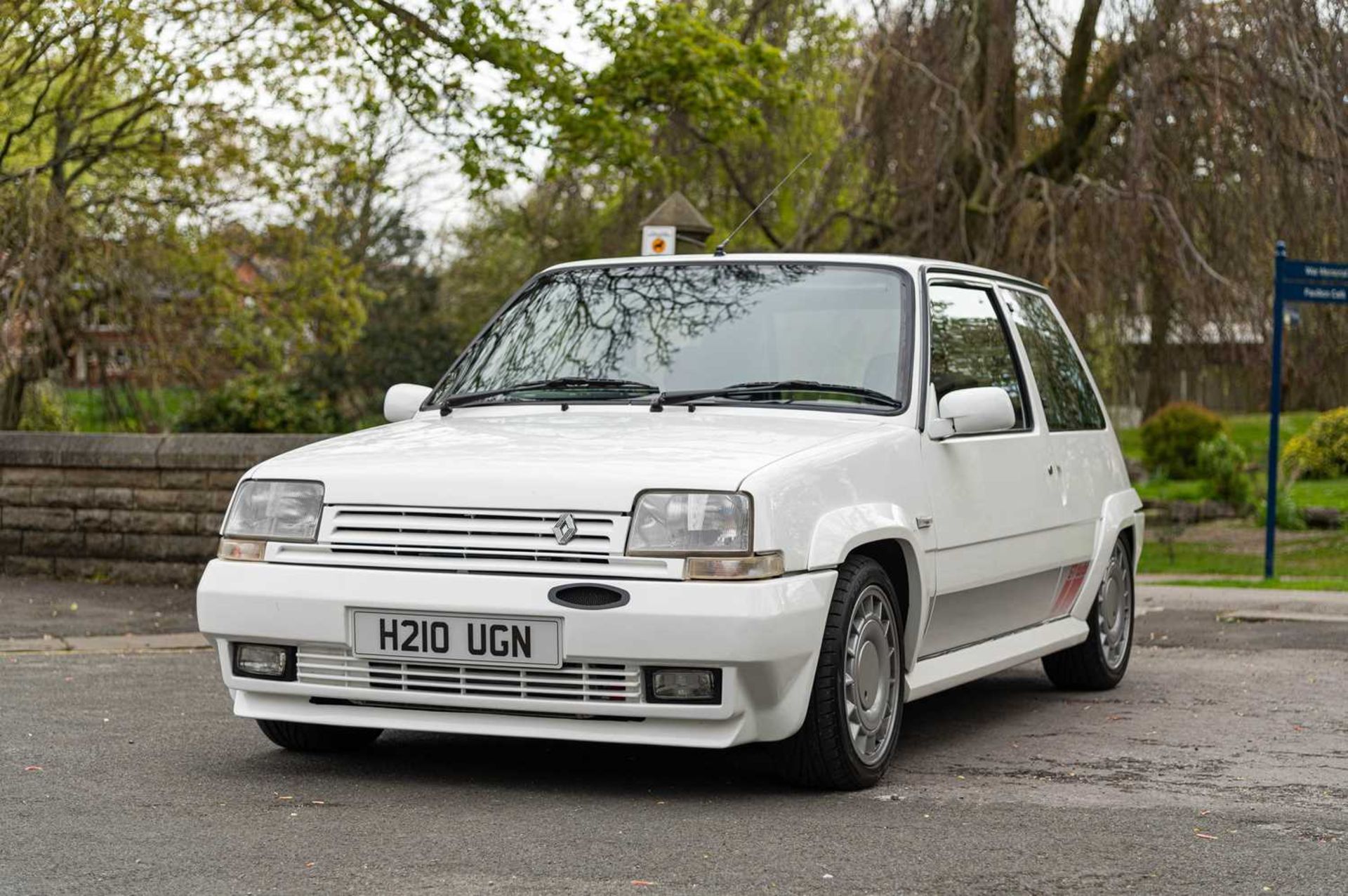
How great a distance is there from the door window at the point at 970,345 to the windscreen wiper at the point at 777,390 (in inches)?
12.1

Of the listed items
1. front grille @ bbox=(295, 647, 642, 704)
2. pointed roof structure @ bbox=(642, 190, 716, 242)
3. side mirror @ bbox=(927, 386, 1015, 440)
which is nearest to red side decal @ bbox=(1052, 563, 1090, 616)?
side mirror @ bbox=(927, 386, 1015, 440)

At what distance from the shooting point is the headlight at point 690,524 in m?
5.23

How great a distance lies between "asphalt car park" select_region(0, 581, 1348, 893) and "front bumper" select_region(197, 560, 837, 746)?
0.76 ft

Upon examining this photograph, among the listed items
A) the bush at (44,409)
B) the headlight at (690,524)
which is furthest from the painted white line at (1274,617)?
the bush at (44,409)

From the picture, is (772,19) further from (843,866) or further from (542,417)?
(843,866)

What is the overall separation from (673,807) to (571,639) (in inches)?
23.6

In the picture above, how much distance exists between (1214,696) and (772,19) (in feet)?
46.4

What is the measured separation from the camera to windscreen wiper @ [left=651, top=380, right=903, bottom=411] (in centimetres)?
631

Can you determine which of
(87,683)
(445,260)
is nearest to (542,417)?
(87,683)

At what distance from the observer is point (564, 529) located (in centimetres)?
533

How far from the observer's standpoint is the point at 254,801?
5.40m

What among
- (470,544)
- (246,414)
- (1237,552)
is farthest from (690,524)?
(1237,552)

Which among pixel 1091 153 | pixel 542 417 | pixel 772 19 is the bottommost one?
pixel 542 417

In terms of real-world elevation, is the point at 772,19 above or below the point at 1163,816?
above
